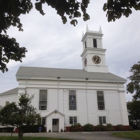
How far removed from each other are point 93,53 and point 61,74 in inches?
415

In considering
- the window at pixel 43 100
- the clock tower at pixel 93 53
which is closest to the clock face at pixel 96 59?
the clock tower at pixel 93 53

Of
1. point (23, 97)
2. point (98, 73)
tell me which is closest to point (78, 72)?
point (98, 73)

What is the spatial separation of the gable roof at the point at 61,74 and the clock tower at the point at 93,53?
6.56ft

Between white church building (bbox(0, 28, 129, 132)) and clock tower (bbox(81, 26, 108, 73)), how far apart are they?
2.63 meters

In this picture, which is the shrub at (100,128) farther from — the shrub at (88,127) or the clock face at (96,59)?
the clock face at (96,59)

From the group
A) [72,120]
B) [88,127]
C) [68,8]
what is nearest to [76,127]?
[72,120]

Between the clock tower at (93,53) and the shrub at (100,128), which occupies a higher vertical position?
the clock tower at (93,53)

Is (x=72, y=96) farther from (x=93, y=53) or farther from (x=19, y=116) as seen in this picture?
(x=19, y=116)

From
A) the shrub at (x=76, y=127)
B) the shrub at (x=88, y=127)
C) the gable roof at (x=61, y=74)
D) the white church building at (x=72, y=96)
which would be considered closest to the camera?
the shrub at (x=76, y=127)

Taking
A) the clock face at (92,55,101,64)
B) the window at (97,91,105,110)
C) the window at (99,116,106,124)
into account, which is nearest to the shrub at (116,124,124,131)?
the window at (99,116,106,124)

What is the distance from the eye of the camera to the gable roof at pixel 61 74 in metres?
34.9

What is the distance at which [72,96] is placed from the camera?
117 feet

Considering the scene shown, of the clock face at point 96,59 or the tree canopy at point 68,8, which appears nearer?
the tree canopy at point 68,8

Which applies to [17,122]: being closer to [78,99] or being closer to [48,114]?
[48,114]
